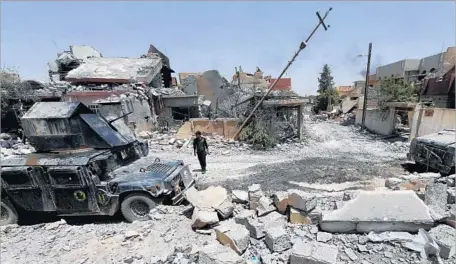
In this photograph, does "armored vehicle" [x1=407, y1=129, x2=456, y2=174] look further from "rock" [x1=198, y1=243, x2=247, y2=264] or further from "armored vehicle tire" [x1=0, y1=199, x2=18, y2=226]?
"armored vehicle tire" [x1=0, y1=199, x2=18, y2=226]

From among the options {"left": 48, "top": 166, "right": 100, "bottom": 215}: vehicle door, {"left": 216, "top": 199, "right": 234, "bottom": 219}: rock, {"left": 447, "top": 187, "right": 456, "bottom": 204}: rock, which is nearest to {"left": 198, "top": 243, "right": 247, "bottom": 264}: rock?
{"left": 216, "top": 199, "right": 234, "bottom": 219}: rock

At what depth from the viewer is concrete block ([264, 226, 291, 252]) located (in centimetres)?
388

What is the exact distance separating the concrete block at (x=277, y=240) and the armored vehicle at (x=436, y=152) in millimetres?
6458

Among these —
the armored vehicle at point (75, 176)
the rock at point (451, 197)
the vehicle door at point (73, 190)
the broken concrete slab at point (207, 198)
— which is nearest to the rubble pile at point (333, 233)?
the broken concrete slab at point (207, 198)

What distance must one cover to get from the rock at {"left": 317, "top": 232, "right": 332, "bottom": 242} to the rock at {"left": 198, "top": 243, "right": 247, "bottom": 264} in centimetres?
125

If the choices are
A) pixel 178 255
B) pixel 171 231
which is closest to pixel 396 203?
pixel 178 255

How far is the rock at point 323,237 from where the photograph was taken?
396cm

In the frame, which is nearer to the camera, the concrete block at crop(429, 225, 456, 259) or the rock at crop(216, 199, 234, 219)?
the concrete block at crop(429, 225, 456, 259)

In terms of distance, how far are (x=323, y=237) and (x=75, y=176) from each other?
487 centimetres

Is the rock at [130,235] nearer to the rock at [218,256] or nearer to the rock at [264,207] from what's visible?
the rock at [218,256]

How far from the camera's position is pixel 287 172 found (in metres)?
8.68

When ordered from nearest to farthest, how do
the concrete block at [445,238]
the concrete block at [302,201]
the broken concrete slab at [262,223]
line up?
the concrete block at [445,238], the broken concrete slab at [262,223], the concrete block at [302,201]

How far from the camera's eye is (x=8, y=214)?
588 centimetres

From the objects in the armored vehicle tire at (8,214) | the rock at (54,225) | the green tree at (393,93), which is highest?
the green tree at (393,93)
